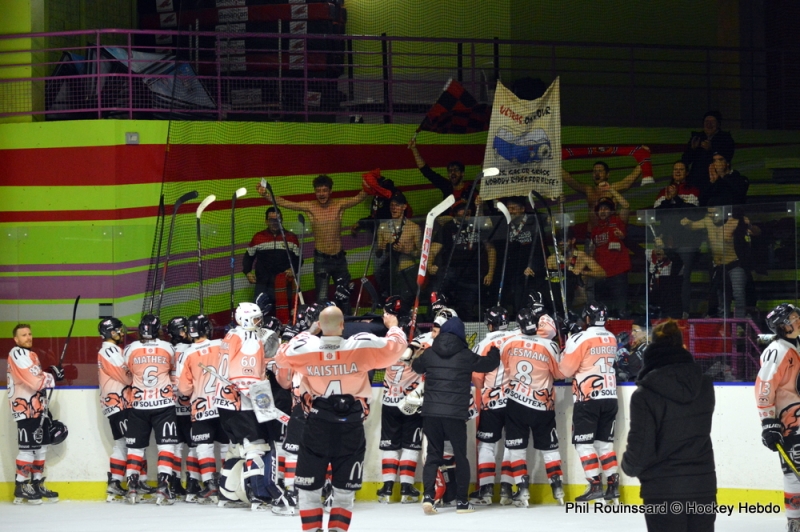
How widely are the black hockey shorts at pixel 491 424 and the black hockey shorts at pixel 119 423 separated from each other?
277 cm

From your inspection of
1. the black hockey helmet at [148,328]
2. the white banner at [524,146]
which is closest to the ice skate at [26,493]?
the black hockey helmet at [148,328]

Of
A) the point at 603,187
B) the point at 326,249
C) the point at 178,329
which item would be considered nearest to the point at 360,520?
the point at 178,329

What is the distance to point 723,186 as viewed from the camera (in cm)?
1080

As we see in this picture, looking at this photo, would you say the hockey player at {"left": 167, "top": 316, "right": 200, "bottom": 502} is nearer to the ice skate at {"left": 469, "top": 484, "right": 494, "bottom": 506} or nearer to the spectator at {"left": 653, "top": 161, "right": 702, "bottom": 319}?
the ice skate at {"left": 469, "top": 484, "right": 494, "bottom": 506}

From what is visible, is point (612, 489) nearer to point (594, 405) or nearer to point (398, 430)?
point (594, 405)

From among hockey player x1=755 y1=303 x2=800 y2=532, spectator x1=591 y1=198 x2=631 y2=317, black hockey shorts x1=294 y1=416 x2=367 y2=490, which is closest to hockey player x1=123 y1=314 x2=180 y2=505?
black hockey shorts x1=294 y1=416 x2=367 y2=490

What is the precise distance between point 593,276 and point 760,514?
7.42 ft

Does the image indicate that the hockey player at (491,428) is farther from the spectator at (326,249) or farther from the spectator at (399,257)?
the spectator at (326,249)

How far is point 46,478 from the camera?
9.48 meters

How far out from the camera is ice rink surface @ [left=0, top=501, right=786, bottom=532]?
7836 millimetres

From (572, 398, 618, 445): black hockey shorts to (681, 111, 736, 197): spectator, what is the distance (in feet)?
12.3

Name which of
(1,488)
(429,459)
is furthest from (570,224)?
(1,488)

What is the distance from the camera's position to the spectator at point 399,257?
998 cm

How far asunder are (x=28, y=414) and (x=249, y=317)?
2.05m
